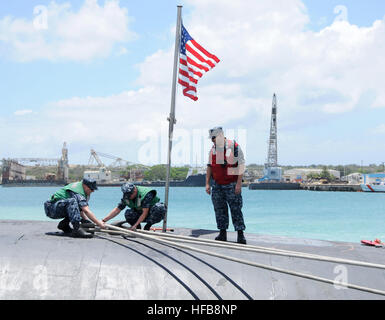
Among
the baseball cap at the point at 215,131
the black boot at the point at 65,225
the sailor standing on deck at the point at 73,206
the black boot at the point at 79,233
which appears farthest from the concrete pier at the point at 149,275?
the baseball cap at the point at 215,131

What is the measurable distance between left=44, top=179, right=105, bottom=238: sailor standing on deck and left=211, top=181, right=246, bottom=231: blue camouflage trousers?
6.05 feet

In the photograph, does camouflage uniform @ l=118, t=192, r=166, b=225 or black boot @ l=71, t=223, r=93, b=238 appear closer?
black boot @ l=71, t=223, r=93, b=238

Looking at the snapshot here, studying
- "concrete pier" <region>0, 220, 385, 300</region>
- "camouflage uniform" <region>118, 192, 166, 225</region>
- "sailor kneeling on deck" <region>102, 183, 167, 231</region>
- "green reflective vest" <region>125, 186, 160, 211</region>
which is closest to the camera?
"concrete pier" <region>0, 220, 385, 300</region>

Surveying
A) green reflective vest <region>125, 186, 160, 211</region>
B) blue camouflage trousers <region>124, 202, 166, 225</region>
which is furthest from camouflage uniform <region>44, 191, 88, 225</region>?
Result: blue camouflage trousers <region>124, 202, 166, 225</region>

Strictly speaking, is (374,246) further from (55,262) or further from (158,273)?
(55,262)

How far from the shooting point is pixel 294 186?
11338 centimetres

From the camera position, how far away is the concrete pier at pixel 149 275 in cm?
464

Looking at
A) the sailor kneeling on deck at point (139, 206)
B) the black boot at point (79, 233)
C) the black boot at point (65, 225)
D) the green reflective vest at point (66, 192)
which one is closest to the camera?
the black boot at point (79, 233)

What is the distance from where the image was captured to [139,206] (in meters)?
6.80

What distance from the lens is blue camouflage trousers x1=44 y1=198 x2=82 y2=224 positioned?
20.0 feet

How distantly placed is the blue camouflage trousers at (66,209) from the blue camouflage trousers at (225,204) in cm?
216

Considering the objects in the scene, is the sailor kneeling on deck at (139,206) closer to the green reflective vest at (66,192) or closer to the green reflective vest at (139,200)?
the green reflective vest at (139,200)

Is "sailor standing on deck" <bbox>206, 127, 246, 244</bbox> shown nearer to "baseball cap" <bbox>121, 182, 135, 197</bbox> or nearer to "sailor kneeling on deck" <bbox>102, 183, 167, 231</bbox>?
"sailor kneeling on deck" <bbox>102, 183, 167, 231</bbox>

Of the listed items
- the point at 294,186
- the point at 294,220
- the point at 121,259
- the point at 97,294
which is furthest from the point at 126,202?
the point at 294,186
